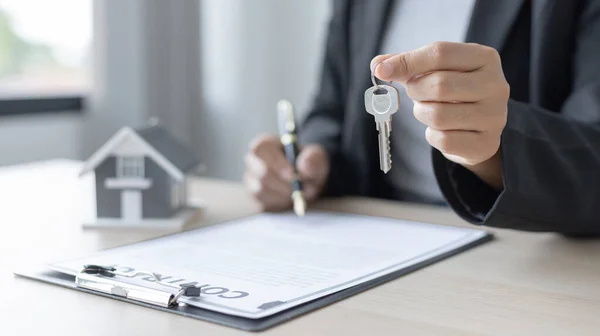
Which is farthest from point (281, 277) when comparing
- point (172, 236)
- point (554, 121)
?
point (554, 121)

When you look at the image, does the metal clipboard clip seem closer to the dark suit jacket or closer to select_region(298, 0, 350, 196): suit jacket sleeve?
the dark suit jacket

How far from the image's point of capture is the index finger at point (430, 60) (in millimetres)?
630

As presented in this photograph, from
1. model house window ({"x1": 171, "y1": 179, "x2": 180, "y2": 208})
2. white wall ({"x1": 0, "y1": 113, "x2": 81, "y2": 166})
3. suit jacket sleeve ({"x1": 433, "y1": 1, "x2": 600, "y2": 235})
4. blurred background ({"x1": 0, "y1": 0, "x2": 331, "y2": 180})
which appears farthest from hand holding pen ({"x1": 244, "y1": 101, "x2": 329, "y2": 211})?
white wall ({"x1": 0, "y1": 113, "x2": 81, "y2": 166})

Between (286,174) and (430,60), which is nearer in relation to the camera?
(430,60)

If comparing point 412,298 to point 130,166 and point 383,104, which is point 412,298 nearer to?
point 383,104

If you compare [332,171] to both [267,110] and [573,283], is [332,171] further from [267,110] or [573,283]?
[267,110]

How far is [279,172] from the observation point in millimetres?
1084

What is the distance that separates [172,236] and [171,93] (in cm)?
155

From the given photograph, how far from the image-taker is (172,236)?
861 millimetres

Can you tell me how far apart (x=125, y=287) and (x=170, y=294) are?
47 millimetres

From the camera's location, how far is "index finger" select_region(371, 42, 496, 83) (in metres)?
0.63

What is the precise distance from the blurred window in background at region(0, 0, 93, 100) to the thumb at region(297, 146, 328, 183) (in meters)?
1.17

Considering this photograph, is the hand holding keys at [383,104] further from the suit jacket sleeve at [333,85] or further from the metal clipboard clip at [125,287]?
the suit jacket sleeve at [333,85]

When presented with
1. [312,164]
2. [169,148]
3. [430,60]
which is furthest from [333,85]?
[430,60]
